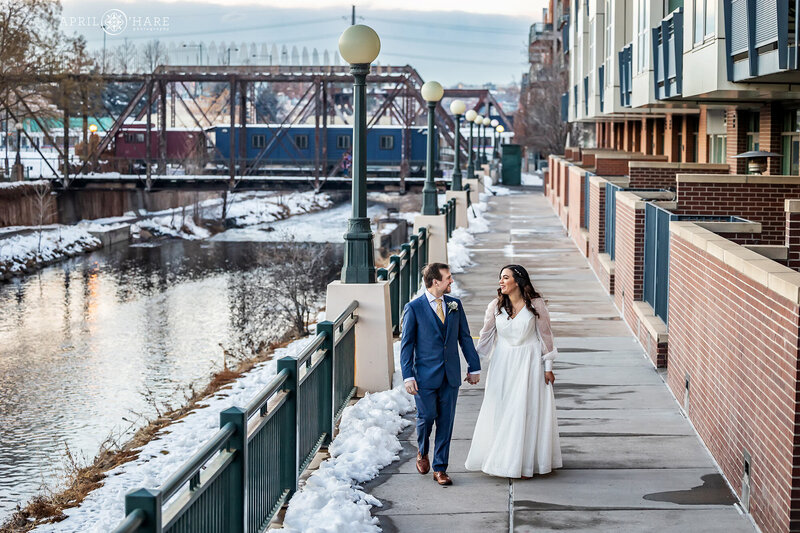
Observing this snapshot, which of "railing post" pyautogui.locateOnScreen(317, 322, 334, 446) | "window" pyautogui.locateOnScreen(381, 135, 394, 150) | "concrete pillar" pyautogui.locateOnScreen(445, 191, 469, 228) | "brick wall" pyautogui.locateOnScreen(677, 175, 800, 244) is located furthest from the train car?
"railing post" pyautogui.locateOnScreen(317, 322, 334, 446)

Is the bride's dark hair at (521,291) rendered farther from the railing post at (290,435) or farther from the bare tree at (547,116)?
the bare tree at (547,116)

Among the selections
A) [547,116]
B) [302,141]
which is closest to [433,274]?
[547,116]

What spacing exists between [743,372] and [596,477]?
1590 mm

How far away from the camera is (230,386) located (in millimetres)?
18875

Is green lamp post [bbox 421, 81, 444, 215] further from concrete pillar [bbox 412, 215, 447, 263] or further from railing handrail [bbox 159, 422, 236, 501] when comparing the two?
railing handrail [bbox 159, 422, 236, 501]

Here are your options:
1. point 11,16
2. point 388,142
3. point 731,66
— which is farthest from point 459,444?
point 388,142

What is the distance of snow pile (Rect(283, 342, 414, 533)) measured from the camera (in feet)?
23.6

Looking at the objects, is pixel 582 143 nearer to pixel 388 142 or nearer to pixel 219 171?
pixel 388 142

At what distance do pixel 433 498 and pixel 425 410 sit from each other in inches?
26.1

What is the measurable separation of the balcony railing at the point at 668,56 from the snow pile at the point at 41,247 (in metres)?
31.8

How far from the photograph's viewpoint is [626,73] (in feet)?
82.9

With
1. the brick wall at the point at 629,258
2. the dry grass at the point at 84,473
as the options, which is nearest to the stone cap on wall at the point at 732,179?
the brick wall at the point at 629,258

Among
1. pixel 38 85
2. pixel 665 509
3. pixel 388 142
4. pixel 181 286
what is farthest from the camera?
pixel 388 142

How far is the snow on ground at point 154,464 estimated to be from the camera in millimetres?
11906
